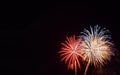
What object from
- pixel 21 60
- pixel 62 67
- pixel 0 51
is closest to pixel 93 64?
pixel 62 67

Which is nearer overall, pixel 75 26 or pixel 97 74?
pixel 97 74

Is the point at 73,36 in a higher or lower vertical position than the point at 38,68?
higher

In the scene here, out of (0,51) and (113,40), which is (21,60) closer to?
(0,51)

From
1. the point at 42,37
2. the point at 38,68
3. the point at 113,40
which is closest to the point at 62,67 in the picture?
the point at 38,68

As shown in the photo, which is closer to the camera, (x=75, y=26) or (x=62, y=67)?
(x=62, y=67)

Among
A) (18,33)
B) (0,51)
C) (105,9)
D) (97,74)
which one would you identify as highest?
(105,9)

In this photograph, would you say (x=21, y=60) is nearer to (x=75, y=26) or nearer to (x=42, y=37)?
(x=42, y=37)

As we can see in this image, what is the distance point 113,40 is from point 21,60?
918cm

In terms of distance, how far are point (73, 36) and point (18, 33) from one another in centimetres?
535

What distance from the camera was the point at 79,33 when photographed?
24047mm

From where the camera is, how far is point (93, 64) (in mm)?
23500

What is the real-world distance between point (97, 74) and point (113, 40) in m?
3.77

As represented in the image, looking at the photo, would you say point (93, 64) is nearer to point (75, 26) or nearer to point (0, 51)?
point (75, 26)

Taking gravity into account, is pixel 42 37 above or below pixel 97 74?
above
